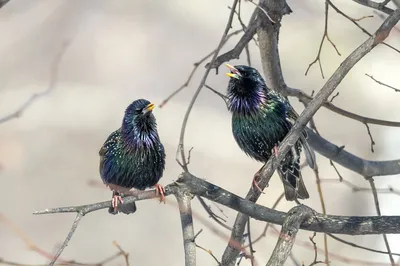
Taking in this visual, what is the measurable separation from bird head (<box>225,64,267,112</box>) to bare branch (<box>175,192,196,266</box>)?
2.95 ft

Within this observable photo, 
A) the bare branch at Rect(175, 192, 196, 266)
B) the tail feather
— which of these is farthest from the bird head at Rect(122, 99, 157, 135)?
the bare branch at Rect(175, 192, 196, 266)

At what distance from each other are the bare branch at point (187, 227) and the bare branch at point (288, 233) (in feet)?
0.83

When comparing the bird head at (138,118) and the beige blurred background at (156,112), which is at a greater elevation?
the beige blurred background at (156,112)

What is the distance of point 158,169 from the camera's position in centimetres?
267

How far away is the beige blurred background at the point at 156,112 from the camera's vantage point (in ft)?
17.5

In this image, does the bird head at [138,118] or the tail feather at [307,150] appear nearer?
the tail feather at [307,150]

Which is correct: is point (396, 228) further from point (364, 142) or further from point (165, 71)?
point (165, 71)

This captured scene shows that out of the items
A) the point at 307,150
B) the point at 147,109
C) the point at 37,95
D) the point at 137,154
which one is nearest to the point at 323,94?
the point at 307,150

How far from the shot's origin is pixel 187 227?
6.20 ft

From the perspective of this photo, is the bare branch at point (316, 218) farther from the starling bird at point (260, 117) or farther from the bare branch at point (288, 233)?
the starling bird at point (260, 117)

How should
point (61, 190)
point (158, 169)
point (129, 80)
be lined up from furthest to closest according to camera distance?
point (129, 80)
point (61, 190)
point (158, 169)

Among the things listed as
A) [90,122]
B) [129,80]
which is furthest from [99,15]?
[90,122]

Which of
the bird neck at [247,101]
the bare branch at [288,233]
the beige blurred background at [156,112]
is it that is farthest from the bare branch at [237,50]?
the beige blurred background at [156,112]

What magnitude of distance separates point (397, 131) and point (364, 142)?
11.5 inches
